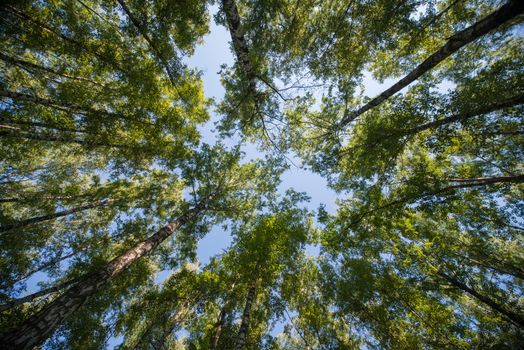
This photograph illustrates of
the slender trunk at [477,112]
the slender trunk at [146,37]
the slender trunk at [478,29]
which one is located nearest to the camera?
the slender trunk at [478,29]

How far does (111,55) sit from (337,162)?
1038cm

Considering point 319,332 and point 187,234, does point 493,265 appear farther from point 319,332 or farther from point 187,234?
point 187,234

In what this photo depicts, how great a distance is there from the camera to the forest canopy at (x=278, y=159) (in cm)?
696

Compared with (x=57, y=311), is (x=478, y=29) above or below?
above

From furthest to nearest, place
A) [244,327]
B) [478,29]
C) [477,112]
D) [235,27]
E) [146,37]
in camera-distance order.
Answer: [146,37]
[244,327]
[477,112]
[235,27]
[478,29]

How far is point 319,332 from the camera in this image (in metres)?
9.55

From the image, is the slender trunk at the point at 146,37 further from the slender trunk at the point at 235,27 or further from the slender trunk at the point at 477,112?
the slender trunk at the point at 477,112

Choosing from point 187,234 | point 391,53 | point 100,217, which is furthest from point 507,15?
point 100,217

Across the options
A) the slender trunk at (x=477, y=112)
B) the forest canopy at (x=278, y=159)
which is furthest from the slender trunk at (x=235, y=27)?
the slender trunk at (x=477, y=112)

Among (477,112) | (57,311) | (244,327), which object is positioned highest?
(477,112)

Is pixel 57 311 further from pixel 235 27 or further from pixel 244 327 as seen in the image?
pixel 235 27

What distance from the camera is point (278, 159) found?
11.5m

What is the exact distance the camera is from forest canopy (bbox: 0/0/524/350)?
696cm

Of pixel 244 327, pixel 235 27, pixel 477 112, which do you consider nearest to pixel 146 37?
pixel 235 27
